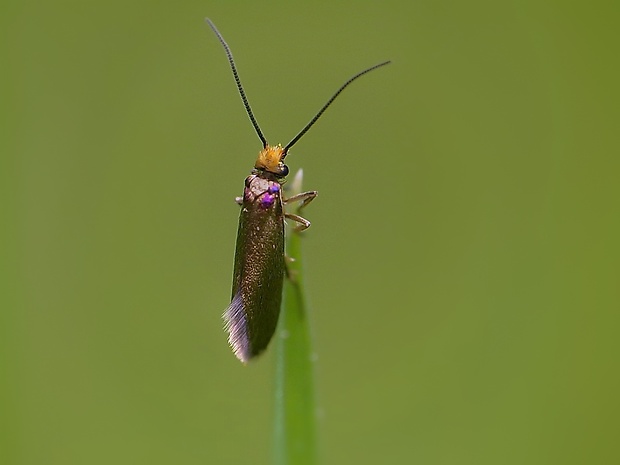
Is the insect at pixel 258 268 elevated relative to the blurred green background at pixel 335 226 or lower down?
lower down

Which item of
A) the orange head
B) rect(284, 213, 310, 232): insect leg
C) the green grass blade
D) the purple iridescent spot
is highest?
the orange head

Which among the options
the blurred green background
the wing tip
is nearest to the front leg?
the wing tip

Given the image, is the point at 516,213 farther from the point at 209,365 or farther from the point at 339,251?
the point at 209,365

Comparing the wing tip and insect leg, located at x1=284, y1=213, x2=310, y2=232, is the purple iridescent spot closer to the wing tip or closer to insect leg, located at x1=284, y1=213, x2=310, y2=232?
insect leg, located at x1=284, y1=213, x2=310, y2=232

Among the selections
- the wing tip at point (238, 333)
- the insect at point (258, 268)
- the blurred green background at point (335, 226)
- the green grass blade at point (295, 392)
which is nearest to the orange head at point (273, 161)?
the insect at point (258, 268)

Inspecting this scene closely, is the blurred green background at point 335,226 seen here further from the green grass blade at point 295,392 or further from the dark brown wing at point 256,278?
the green grass blade at point 295,392

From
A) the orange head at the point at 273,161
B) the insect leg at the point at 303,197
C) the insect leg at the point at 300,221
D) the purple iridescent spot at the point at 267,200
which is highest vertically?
the orange head at the point at 273,161

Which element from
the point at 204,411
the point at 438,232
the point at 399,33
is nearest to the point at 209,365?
the point at 204,411

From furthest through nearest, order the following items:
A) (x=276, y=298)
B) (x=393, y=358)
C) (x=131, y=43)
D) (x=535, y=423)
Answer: (x=131, y=43), (x=393, y=358), (x=535, y=423), (x=276, y=298)

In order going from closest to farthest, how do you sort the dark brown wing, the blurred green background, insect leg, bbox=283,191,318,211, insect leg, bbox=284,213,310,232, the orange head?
the dark brown wing
insect leg, bbox=284,213,310,232
insect leg, bbox=283,191,318,211
the orange head
the blurred green background
